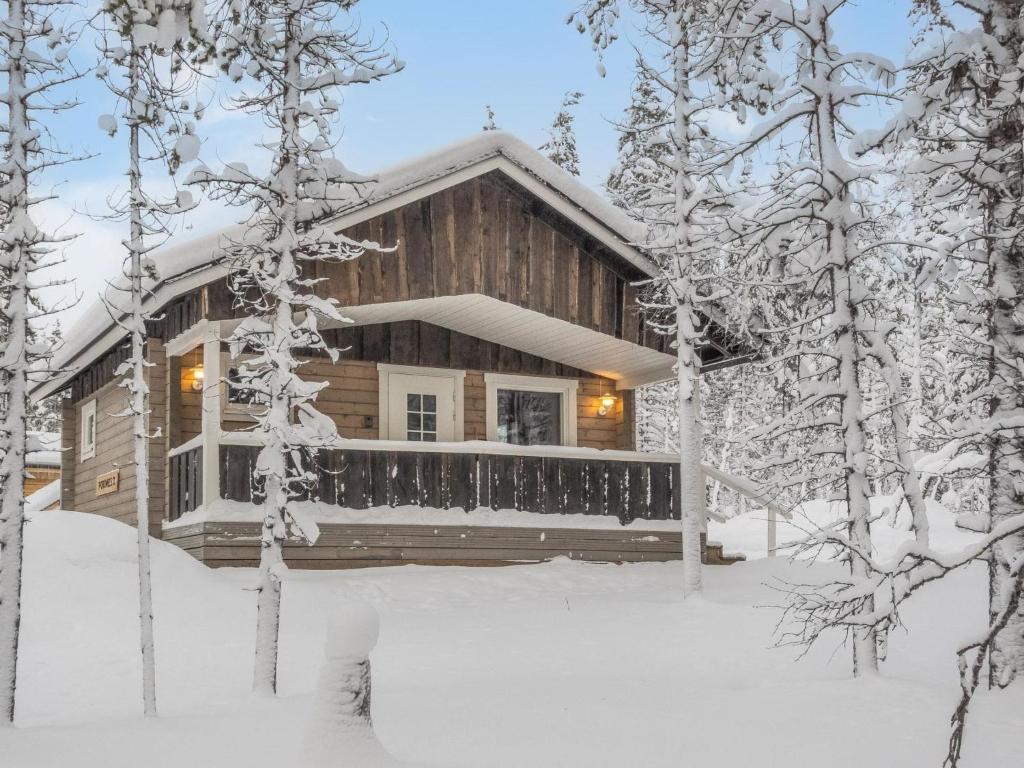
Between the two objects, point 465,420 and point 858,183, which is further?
point 465,420

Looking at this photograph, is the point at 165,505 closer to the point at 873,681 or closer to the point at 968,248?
the point at 873,681

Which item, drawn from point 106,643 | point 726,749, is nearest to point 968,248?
point 726,749

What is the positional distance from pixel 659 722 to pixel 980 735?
Answer: 215 cm

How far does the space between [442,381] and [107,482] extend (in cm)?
537

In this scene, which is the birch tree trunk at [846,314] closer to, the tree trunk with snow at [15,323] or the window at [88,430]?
the tree trunk with snow at [15,323]

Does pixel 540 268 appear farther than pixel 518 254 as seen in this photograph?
Yes

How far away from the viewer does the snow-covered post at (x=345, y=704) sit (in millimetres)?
5418

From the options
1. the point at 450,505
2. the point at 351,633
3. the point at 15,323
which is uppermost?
the point at 15,323

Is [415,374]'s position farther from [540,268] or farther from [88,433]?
[88,433]

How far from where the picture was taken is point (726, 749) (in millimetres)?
7012

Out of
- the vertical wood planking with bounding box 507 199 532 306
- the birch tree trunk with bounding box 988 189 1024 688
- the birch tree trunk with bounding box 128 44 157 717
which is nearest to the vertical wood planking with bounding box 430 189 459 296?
the vertical wood planking with bounding box 507 199 532 306

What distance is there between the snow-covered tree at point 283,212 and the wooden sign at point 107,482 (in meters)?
7.56

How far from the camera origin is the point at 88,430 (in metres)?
17.9

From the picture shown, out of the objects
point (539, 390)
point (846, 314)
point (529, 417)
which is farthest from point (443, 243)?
point (846, 314)
